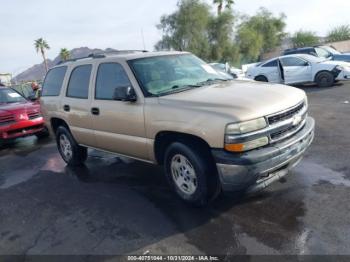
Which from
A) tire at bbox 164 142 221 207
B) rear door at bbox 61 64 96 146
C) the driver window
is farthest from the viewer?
the driver window

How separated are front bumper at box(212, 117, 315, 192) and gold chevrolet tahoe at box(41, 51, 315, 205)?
1cm

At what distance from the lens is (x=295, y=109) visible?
13.6 ft

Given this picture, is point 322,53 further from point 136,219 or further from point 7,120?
point 136,219

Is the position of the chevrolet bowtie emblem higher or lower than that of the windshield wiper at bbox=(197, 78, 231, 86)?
lower

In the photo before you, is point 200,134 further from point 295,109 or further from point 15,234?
point 15,234

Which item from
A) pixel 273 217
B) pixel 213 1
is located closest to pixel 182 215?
pixel 273 217

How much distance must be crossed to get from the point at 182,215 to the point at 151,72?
6.26 feet

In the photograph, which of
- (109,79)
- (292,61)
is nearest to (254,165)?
(109,79)

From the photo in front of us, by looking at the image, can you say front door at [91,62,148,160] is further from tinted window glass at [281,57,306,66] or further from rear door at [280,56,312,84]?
tinted window glass at [281,57,306,66]

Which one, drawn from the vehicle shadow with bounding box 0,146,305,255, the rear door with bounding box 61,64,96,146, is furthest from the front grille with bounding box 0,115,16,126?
the vehicle shadow with bounding box 0,146,305,255

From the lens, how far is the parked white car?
13.9 meters

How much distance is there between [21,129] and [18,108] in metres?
0.56

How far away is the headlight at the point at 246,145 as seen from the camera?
3.61m

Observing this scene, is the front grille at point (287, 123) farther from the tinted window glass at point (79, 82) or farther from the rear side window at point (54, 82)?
the rear side window at point (54, 82)
